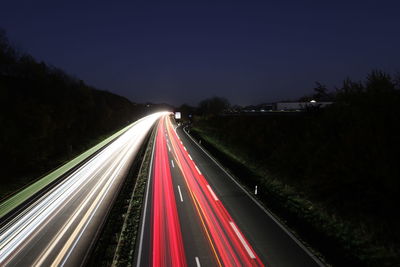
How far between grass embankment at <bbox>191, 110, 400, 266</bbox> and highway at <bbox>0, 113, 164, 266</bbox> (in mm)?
11297

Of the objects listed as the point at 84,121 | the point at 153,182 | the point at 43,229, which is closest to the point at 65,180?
the point at 153,182

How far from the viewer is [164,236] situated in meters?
13.6

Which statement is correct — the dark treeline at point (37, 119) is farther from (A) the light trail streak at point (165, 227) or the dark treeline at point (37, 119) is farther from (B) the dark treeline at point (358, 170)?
(B) the dark treeline at point (358, 170)

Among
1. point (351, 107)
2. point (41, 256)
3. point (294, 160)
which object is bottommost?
point (41, 256)

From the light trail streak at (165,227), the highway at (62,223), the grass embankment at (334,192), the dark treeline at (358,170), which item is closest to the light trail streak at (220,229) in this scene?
the light trail streak at (165,227)

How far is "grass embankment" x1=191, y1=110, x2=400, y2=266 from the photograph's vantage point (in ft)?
41.1

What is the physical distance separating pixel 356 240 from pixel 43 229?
54.1 feet

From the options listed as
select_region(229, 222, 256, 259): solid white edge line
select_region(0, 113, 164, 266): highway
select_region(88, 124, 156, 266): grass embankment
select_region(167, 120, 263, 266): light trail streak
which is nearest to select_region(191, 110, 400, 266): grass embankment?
select_region(229, 222, 256, 259): solid white edge line

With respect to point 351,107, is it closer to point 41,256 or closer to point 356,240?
point 356,240

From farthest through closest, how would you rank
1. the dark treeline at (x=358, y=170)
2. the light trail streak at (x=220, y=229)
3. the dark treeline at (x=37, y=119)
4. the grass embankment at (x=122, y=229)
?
the dark treeline at (x=37, y=119) → the dark treeline at (x=358, y=170) → the grass embankment at (x=122, y=229) → the light trail streak at (x=220, y=229)

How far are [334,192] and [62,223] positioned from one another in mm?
17520

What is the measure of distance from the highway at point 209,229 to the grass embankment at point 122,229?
0.54 m

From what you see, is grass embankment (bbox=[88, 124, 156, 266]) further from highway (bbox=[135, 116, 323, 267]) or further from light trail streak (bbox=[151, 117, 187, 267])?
light trail streak (bbox=[151, 117, 187, 267])

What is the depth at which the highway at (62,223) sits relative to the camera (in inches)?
472
